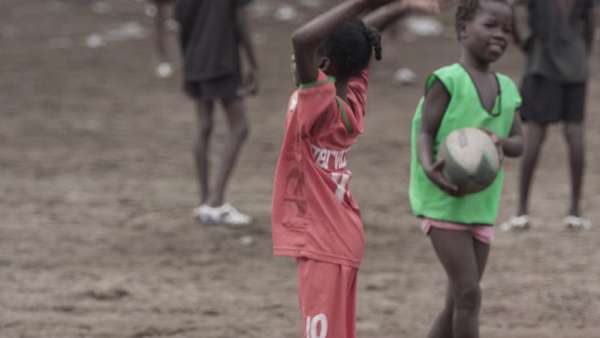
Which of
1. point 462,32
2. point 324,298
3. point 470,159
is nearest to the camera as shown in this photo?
point 324,298

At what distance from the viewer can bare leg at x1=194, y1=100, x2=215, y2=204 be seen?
7.79 m

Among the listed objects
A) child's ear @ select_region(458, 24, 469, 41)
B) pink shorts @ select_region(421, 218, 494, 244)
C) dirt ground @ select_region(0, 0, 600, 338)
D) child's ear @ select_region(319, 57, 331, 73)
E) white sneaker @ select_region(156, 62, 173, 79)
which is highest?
child's ear @ select_region(458, 24, 469, 41)

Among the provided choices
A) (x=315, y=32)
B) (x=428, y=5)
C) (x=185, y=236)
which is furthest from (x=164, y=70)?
(x=428, y=5)

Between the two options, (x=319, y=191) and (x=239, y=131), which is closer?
(x=319, y=191)

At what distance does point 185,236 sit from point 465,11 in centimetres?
346

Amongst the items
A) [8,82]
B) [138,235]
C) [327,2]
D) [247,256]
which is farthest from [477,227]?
[327,2]

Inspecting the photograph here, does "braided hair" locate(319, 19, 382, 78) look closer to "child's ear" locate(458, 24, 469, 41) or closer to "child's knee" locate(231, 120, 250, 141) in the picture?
"child's ear" locate(458, 24, 469, 41)

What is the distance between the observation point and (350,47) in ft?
12.6

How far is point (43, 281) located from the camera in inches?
251

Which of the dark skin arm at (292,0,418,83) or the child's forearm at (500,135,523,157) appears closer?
the dark skin arm at (292,0,418,83)

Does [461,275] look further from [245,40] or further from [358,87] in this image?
[245,40]

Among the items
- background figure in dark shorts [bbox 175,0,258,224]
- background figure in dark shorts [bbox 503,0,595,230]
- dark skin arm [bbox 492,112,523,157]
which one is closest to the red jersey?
dark skin arm [bbox 492,112,523,157]

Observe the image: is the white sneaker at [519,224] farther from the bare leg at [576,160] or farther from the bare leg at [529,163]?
the bare leg at [576,160]

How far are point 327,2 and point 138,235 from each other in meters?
13.1
